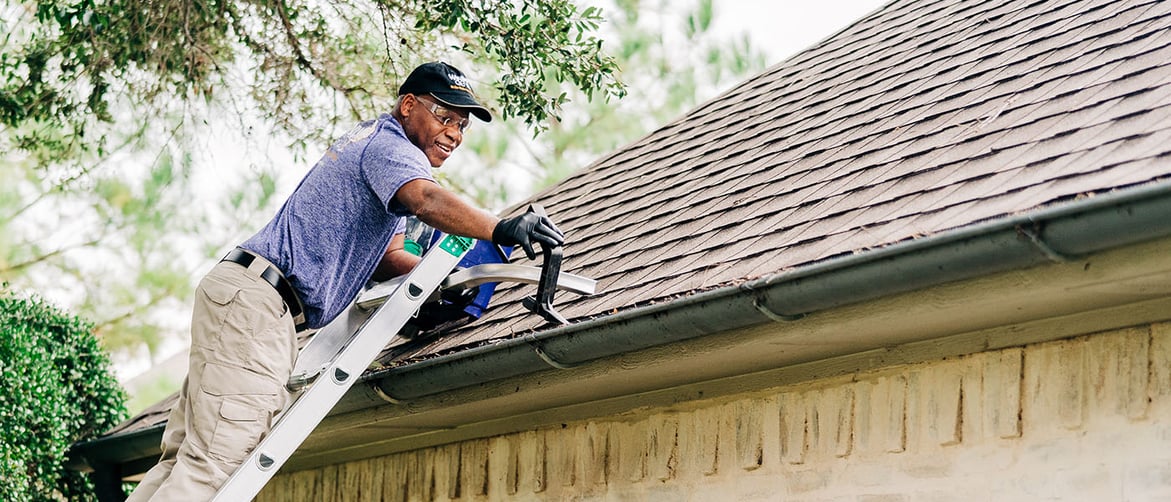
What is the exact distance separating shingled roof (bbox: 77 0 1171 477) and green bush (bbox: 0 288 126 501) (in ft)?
2.53

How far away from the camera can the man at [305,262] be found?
4406mm

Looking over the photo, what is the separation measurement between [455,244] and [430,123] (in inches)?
22.5

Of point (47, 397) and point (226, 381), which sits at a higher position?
point (47, 397)

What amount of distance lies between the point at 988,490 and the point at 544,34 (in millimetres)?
3798

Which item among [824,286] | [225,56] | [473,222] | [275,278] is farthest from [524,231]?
[225,56]

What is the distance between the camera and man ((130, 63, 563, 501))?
441cm

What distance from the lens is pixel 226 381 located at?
452cm

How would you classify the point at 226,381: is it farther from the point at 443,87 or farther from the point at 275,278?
the point at 443,87

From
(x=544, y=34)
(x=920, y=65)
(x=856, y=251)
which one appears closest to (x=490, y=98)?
(x=544, y=34)

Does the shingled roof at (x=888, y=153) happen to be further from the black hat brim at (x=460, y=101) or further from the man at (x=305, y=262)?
the black hat brim at (x=460, y=101)

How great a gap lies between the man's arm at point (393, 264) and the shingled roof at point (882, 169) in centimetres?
33

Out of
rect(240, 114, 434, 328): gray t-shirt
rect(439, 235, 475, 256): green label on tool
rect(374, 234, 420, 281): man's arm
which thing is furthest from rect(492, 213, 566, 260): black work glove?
rect(374, 234, 420, 281): man's arm

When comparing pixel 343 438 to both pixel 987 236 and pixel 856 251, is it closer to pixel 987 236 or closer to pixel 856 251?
pixel 856 251

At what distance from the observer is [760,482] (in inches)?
178
